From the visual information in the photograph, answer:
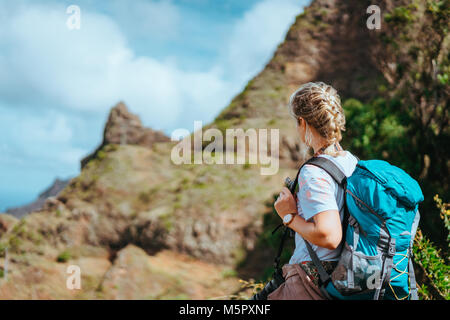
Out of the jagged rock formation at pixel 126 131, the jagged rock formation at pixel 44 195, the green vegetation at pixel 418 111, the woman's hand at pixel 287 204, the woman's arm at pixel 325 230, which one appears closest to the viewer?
the woman's arm at pixel 325 230

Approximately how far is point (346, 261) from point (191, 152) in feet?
55.0

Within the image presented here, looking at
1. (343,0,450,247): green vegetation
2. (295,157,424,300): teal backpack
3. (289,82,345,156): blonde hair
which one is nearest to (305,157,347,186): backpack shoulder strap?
(295,157,424,300): teal backpack

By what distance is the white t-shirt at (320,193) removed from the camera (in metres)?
1.74

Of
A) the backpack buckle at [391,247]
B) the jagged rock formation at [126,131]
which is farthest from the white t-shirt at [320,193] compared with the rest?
the jagged rock formation at [126,131]

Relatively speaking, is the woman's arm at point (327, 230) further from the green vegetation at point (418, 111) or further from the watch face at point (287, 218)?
the green vegetation at point (418, 111)

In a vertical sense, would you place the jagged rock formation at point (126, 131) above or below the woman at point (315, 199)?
above

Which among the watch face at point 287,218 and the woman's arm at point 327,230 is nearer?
the woman's arm at point 327,230

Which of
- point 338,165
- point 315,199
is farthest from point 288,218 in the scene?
point 338,165

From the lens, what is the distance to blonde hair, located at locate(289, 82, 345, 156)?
1.90 meters

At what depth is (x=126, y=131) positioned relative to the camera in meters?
19.1

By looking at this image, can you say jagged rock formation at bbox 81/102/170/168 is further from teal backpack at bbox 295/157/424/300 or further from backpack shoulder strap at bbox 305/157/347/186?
teal backpack at bbox 295/157/424/300

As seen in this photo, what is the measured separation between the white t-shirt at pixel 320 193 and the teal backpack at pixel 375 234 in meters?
0.04

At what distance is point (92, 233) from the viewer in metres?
15.4
